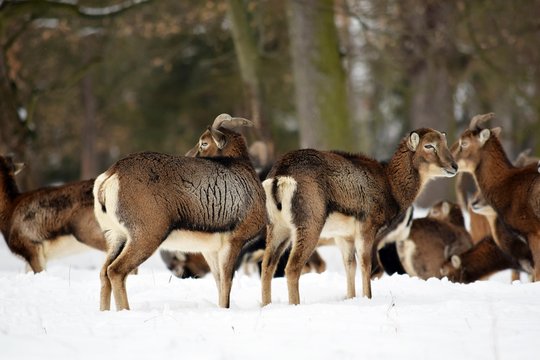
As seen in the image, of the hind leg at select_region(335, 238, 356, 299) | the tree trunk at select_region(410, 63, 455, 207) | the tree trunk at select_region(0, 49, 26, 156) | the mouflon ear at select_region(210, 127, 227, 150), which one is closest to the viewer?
the hind leg at select_region(335, 238, 356, 299)

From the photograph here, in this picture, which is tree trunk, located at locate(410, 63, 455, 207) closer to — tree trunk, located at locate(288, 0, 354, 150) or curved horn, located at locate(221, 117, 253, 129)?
tree trunk, located at locate(288, 0, 354, 150)

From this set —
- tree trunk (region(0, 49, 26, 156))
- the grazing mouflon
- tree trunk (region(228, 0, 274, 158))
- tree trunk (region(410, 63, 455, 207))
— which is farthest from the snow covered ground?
tree trunk (region(410, 63, 455, 207))

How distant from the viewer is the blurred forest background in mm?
18344

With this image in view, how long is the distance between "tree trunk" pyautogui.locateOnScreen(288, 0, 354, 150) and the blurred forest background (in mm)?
26

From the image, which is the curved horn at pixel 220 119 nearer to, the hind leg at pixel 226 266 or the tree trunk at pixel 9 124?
the hind leg at pixel 226 266

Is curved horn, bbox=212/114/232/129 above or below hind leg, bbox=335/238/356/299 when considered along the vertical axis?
above

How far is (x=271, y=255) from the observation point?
29.6 feet

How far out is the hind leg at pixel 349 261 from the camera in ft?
31.2

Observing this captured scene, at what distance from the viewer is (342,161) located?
9297 mm

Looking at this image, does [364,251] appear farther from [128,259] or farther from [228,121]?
[128,259]

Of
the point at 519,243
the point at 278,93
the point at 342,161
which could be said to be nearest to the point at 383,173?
the point at 342,161

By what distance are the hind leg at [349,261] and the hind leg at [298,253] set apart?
3.13ft

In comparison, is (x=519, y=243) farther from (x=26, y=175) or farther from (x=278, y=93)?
(x=278, y=93)

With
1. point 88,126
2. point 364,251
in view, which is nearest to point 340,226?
point 364,251
